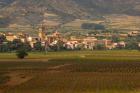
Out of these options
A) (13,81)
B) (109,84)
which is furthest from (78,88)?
(13,81)

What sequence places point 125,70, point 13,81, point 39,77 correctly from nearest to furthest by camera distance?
point 13,81 < point 39,77 < point 125,70

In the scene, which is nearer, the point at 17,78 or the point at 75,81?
the point at 75,81

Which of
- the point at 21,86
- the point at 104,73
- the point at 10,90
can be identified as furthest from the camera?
the point at 104,73

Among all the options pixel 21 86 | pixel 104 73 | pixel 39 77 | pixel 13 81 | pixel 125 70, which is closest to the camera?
Answer: pixel 21 86

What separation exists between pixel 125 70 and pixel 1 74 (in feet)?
59.5

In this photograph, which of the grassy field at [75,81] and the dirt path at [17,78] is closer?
the grassy field at [75,81]

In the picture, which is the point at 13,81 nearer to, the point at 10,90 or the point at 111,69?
the point at 10,90

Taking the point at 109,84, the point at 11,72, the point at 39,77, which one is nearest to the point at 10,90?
the point at 109,84

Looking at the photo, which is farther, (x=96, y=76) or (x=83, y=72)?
(x=83, y=72)

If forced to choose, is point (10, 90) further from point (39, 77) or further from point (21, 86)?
point (39, 77)

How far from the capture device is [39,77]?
72.6 m

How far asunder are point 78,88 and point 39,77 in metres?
15.5

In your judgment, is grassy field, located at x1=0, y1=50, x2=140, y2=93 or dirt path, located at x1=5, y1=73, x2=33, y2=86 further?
dirt path, located at x1=5, y1=73, x2=33, y2=86

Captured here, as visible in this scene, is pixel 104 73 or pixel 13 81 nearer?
pixel 13 81
